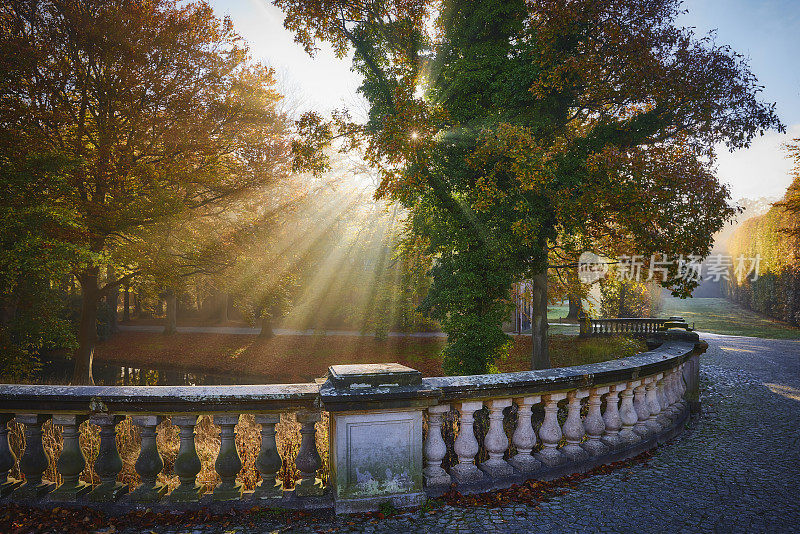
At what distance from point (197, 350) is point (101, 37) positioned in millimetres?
15591

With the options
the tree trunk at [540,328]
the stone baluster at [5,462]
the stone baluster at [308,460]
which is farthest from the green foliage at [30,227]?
the tree trunk at [540,328]

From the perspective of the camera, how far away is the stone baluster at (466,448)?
3631 mm

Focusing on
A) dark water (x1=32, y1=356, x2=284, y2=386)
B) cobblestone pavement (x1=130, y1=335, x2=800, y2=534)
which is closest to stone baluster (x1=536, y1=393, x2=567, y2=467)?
cobblestone pavement (x1=130, y1=335, x2=800, y2=534)

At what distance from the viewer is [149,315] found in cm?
3878

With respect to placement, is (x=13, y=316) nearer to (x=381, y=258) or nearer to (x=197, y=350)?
(x=197, y=350)

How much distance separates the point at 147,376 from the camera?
56.4 ft

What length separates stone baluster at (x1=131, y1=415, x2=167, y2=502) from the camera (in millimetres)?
3252

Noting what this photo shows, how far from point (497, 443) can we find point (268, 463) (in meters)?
1.93

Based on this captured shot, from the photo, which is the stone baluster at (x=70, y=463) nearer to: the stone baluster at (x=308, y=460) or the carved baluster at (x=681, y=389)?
the stone baluster at (x=308, y=460)

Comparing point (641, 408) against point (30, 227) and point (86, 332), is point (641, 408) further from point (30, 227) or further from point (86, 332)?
point (86, 332)

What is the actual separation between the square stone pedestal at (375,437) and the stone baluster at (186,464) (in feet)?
3.48

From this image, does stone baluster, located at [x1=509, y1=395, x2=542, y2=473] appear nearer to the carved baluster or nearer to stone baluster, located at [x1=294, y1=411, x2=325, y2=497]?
stone baluster, located at [x1=294, y1=411, x2=325, y2=497]

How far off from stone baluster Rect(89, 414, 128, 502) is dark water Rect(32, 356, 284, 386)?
521 inches

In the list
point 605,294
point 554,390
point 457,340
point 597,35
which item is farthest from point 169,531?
point 605,294
